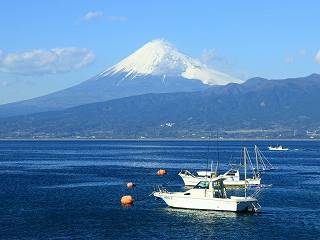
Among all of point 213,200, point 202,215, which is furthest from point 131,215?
point 213,200

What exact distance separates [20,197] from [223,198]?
35.3m

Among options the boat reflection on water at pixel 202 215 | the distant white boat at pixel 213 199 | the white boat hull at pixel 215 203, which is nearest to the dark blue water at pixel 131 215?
the boat reflection on water at pixel 202 215

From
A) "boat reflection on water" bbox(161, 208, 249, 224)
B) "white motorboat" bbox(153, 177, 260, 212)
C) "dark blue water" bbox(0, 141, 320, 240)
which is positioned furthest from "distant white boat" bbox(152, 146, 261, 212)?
"dark blue water" bbox(0, 141, 320, 240)

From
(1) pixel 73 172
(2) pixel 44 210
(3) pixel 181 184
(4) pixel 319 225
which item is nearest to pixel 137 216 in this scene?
(2) pixel 44 210

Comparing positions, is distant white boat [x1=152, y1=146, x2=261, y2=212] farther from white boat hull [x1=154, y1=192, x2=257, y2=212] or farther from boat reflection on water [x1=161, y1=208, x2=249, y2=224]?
boat reflection on water [x1=161, y1=208, x2=249, y2=224]

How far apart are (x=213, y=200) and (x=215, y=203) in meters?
0.45

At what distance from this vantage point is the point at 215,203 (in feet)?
293

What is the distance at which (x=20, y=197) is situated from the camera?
109 metres

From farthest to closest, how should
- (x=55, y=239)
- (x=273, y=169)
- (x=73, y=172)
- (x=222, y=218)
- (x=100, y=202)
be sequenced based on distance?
(x=273, y=169) → (x=73, y=172) → (x=100, y=202) → (x=222, y=218) → (x=55, y=239)

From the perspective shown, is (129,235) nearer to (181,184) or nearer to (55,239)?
(55,239)

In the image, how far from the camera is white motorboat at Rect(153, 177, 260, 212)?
88438 millimetres

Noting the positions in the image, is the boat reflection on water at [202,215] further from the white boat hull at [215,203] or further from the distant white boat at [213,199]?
the distant white boat at [213,199]

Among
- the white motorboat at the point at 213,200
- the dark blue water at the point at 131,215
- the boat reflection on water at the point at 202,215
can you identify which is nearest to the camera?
the dark blue water at the point at 131,215

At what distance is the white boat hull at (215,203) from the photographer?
88250mm
